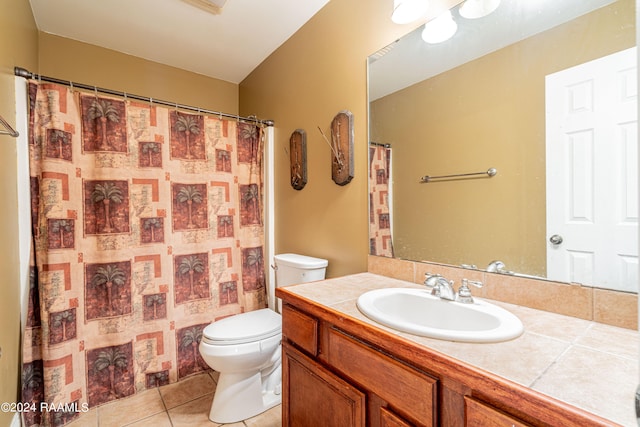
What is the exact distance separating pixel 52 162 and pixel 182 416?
1552 mm

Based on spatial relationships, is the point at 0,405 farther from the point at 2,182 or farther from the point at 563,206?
the point at 563,206

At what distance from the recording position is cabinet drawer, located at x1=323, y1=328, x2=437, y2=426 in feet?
2.14

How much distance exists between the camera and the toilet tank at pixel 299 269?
5.57 ft

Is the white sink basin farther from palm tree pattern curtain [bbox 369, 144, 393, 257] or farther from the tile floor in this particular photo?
the tile floor

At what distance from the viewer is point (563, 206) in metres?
0.90

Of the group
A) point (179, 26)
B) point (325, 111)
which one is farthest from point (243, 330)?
point (179, 26)

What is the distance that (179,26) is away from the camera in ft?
6.55

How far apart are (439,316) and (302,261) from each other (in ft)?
3.02

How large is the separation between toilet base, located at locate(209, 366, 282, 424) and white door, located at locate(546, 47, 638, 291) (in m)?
1.52

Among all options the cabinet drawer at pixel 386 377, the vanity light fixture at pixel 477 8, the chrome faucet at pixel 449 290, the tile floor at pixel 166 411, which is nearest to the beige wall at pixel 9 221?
the tile floor at pixel 166 411

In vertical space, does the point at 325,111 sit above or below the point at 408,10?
below

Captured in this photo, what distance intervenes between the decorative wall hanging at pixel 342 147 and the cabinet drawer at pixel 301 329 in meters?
0.81

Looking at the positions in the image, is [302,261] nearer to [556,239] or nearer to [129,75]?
[556,239]

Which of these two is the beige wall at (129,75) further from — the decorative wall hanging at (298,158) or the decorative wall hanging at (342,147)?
the decorative wall hanging at (342,147)
